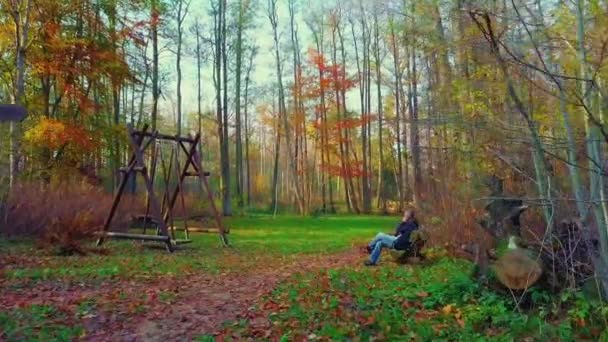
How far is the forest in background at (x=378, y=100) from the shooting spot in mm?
3832

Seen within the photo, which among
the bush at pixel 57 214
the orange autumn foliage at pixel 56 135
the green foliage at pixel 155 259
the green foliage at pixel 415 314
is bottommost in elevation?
the green foliage at pixel 415 314

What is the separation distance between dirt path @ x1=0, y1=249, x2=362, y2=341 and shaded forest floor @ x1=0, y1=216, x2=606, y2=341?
1cm

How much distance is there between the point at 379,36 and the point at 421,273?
2970 cm

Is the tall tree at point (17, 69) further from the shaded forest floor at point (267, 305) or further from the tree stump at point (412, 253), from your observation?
the tree stump at point (412, 253)

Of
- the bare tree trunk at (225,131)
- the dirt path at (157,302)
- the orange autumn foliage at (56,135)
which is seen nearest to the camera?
the dirt path at (157,302)

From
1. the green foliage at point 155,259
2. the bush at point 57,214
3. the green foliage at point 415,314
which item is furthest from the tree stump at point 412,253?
the bush at point 57,214

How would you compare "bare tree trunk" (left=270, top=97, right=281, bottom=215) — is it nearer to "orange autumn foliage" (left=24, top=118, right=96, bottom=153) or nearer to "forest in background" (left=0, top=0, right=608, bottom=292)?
"forest in background" (left=0, top=0, right=608, bottom=292)

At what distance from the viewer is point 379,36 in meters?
35.7

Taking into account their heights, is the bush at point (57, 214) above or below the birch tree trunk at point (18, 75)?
below

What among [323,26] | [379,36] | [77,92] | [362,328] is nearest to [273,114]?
[323,26]

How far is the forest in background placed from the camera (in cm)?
383

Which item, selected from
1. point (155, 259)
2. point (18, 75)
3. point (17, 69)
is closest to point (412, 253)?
point (155, 259)

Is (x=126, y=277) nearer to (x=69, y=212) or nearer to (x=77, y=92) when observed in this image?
(x=69, y=212)

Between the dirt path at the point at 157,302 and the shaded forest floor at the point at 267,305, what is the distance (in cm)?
1
